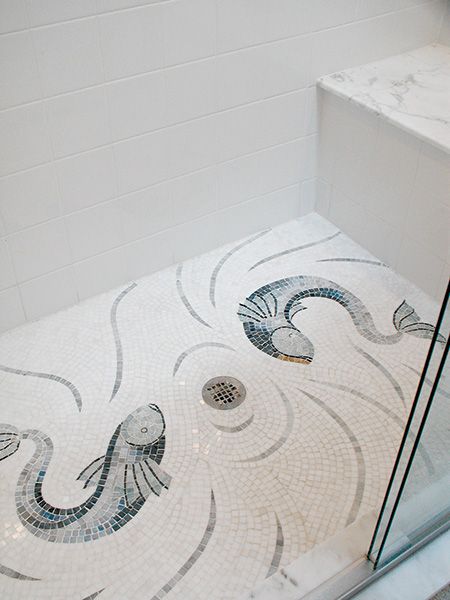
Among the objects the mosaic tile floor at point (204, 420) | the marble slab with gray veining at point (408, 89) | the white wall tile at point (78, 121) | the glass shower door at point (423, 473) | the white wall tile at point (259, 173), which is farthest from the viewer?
the white wall tile at point (259, 173)

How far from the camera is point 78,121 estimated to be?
1.85 metres

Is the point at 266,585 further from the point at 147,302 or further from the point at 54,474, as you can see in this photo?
the point at 147,302

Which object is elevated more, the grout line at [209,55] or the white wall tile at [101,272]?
the grout line at [209,55]

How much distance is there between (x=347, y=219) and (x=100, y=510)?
1.35m

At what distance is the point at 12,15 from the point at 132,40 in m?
0.33

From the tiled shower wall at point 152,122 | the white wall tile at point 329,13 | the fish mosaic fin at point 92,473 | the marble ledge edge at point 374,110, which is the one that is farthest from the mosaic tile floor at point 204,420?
the white wall tile at point 329,13

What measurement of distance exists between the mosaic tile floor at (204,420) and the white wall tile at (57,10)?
0.88m

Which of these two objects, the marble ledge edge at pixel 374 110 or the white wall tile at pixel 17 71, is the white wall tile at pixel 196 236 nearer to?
the marble ledge edge at pixel 374 110

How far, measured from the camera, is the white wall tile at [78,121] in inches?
71.1

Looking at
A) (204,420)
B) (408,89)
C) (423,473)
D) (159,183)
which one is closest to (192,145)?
(159,183)

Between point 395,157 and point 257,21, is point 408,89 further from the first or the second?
point 257,21

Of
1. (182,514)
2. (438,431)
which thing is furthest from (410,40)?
(182,514)

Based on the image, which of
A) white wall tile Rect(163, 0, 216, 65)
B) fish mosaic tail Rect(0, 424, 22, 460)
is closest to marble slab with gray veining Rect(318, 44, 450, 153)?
white wall tile Rect(163, 0, 216, 65)

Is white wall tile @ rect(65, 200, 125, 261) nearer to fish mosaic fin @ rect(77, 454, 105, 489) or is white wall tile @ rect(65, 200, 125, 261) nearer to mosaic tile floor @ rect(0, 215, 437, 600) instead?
mosaic tile floor @ rect(0, 215, 437, 600)
